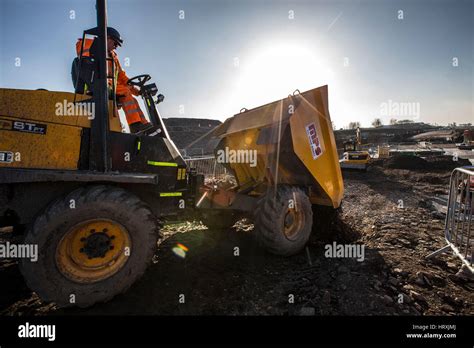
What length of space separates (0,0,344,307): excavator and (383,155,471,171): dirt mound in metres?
15.0

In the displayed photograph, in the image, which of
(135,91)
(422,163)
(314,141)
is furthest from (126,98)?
(422,163)

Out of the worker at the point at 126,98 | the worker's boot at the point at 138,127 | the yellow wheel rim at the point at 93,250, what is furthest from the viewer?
the worker's boot at the point at 138,127

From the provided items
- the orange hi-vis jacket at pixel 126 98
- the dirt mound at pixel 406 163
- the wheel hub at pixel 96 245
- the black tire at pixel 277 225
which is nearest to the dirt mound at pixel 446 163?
the dirt mound at pixel 406 163

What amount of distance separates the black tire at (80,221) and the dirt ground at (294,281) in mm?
212

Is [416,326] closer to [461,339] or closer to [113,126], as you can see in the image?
[461,339]

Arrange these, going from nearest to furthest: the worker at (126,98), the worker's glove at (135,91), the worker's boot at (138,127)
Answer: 1. the worker at (126,98)
2. the worker's boot at (138,127)
3. the worker's glove at (135,91)

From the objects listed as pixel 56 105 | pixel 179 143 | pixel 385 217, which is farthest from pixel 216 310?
pixel 179 143

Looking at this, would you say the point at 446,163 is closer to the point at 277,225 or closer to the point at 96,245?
the point at 277,225

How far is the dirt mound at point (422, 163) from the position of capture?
45.1ft

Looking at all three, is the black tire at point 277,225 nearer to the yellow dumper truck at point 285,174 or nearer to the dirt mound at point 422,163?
the yellow dumper truck at point 285,174

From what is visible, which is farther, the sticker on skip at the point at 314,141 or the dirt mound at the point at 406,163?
the dirt mound at the point at 406,163

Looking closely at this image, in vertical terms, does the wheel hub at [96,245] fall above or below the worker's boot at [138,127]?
below

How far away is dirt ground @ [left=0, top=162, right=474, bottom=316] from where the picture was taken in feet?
7.68

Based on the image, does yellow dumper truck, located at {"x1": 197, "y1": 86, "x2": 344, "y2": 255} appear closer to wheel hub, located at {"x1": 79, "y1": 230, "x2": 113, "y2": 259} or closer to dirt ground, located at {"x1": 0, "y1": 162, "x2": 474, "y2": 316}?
dirt ground, located at {"x1": 0, "y1": 162, "x2": 474, "y2": 316}
